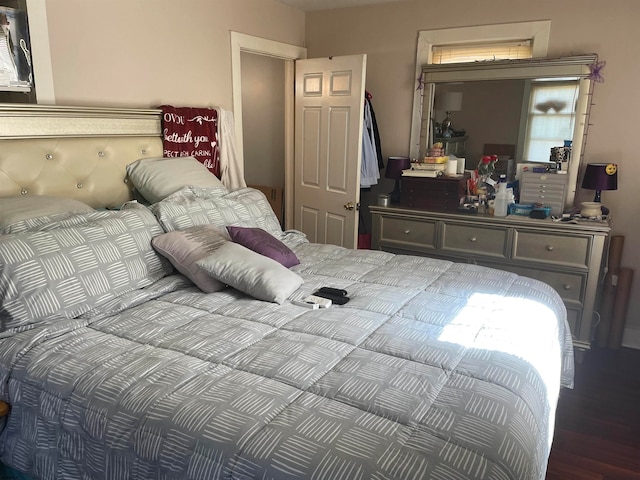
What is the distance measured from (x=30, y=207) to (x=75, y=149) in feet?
1.65

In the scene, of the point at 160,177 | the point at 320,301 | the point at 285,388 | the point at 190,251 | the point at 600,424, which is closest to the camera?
the point at 285,388

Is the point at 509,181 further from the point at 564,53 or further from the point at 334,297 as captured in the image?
the point at 334,297

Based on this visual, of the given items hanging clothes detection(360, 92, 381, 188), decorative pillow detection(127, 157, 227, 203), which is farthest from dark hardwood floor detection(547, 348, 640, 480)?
decorative pillow detection(127, 157, 227, 203)

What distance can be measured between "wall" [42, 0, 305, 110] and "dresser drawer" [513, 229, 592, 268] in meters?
2.22


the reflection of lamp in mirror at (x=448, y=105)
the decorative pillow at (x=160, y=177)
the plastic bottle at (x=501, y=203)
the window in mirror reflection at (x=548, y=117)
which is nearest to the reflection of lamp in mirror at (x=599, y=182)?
the window in mirror reflection at (x=548, y=117)

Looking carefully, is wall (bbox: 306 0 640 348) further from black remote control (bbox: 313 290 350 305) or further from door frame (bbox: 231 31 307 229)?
black remote control (bbox: 313 290 350 305)

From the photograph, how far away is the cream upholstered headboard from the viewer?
2.16 meters

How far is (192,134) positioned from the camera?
3.04 meters

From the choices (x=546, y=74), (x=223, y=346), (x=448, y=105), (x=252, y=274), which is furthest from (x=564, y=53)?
(x=223, y=346)

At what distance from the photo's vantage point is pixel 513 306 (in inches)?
77.0

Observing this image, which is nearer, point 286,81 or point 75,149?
point 75,149

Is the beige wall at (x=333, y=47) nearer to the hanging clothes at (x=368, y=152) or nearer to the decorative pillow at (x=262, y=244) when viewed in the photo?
the hanging clothes at (x=368, y=152)

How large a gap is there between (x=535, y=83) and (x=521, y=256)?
4.01 feet

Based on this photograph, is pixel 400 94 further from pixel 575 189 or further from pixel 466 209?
pixel 575 189
